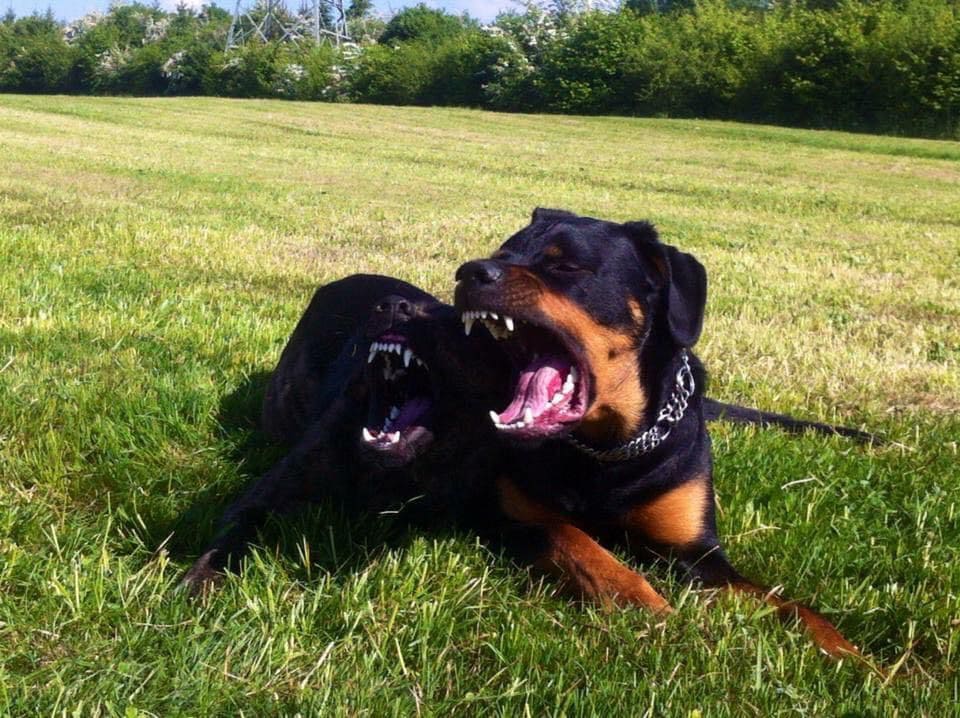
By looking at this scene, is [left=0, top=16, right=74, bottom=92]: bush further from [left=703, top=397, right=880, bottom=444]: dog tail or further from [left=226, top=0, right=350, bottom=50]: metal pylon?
[left=703, top=397, right=880, bottom=444]: dog tail

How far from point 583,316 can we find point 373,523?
102 centimetres

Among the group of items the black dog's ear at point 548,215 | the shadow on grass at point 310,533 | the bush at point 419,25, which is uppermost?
the bush at point 419,25

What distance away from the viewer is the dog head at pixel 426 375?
332 cm

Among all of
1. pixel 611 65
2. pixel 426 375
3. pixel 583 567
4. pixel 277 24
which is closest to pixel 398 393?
pixel 426 375

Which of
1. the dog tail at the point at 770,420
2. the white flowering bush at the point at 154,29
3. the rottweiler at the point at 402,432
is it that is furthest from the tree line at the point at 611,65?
the rottweiler at the point at 402,432

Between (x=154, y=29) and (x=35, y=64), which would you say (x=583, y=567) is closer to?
(x=35, y=64)

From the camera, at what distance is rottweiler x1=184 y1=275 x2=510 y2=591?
331 cm

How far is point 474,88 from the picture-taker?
169 ft

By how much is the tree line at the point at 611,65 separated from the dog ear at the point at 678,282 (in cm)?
3669

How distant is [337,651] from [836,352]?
14.8ft

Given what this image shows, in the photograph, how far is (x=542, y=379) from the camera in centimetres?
319

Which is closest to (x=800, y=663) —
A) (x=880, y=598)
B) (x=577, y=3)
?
(x=880, y=598)

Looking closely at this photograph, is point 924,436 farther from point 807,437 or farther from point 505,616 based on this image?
point 505,616

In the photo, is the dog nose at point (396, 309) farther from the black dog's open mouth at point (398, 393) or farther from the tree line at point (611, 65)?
the tree line at point (611, 65)
